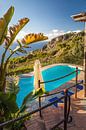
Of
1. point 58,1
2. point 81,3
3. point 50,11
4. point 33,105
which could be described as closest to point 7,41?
point 33,105

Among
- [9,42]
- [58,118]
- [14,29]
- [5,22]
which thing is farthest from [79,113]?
[5,22]

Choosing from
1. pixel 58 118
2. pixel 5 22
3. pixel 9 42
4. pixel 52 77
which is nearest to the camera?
pixel 5 22

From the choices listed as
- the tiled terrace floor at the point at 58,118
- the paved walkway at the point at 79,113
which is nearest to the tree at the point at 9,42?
the tiled terrace floor at the point at 58,118

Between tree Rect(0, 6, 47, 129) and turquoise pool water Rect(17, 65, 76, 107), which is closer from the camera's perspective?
tree Rect(0, 6, 47, 129)

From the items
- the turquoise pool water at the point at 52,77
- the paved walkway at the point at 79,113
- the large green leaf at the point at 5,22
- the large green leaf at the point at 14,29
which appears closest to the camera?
the large green leaf at the point at 5,22

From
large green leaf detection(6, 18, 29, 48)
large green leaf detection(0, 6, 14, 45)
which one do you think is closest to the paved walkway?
large green leaf detection(6, 18, 29, 48)

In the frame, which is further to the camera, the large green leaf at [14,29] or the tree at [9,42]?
the large green leaf at [14,29]

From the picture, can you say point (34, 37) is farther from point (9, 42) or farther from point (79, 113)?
point (79, 113)

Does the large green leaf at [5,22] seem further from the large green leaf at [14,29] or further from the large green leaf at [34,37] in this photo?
the large green leaf at [34,37]

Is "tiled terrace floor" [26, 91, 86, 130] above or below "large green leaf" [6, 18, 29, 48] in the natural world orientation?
below

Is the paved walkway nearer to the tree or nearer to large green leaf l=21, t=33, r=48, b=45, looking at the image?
the tree

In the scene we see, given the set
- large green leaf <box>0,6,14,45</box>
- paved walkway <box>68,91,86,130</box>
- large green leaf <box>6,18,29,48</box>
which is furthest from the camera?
paved walkway <box>68,91,86,130</box>

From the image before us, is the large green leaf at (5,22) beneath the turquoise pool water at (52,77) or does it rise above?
above

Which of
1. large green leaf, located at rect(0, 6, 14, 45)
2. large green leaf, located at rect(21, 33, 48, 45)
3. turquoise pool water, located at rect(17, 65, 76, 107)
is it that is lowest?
turquoise pool water, located at rect(17, 65, 76, 107)
